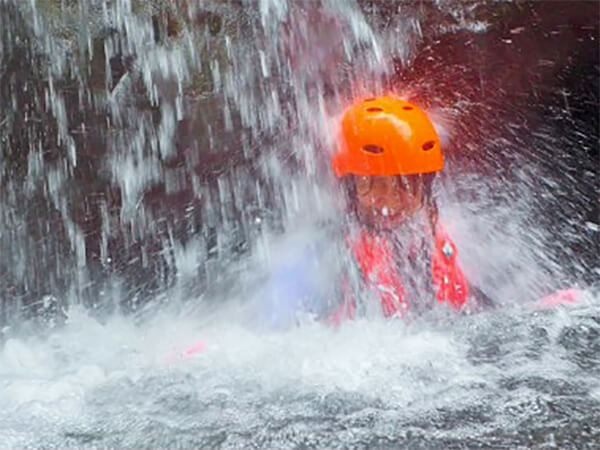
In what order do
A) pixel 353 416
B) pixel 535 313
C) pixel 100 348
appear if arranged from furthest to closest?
1. pixel 100 348
2. pixel 535 313
3. pixel 353 416

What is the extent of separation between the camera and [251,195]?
6.43 metres

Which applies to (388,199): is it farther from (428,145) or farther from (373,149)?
(428,145)

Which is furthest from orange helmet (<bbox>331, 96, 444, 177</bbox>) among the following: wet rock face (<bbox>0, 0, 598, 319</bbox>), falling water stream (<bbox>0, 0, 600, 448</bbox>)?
wet rock face (<bbox>0, 0, 598, 319</bbox>)

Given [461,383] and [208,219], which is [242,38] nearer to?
[208,219]

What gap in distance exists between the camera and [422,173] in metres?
4.51

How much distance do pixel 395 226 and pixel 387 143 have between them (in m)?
0.48

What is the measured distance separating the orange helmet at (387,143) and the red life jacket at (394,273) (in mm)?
403

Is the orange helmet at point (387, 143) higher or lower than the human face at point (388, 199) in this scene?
higher

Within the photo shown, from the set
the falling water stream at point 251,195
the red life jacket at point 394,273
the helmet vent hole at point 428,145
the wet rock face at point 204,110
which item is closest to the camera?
the falling water stream at point 251,195

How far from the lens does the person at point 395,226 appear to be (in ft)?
14.4

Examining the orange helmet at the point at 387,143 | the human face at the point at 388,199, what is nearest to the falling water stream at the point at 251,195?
the human face at the point at 388,199

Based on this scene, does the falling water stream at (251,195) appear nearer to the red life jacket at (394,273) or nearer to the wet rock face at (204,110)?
the wet rock face at (204,110)

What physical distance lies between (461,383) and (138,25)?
12.7 ft

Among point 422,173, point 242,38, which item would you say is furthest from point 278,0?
point 422,173
